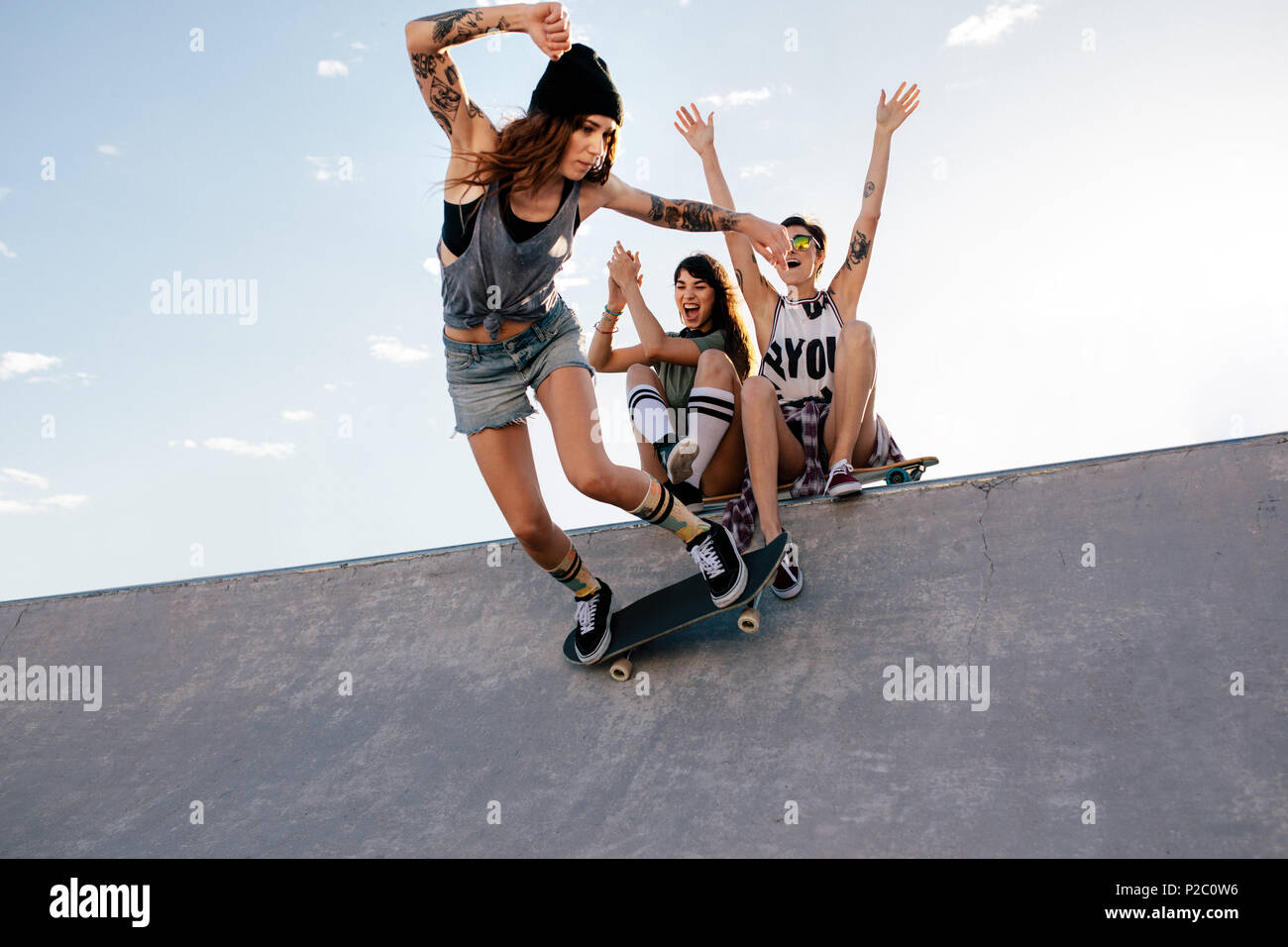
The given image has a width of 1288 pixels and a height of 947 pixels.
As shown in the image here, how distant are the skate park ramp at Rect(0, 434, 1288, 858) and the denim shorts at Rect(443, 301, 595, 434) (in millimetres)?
1118

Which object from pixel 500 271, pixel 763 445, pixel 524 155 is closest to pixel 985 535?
pixel 763 445

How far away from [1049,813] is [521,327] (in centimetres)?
227

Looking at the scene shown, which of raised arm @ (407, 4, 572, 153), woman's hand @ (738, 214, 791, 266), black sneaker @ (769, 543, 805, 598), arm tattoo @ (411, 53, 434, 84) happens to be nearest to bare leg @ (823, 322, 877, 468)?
black sneaker @ (769, 543, 805, 598)

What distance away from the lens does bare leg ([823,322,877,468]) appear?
158 inches

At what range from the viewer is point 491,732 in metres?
3.55

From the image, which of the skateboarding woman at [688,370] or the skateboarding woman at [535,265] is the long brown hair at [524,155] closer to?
the skateboarding woman at [535,265]

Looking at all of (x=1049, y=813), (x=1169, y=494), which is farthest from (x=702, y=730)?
(x=1169, y=494)

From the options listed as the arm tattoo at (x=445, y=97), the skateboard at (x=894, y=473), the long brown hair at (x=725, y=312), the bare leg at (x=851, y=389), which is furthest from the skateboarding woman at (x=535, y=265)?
the long brown hair at (x=725, y=312)

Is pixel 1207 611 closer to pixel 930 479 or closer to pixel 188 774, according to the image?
pixel 930 479

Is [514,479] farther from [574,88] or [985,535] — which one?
[985,535]

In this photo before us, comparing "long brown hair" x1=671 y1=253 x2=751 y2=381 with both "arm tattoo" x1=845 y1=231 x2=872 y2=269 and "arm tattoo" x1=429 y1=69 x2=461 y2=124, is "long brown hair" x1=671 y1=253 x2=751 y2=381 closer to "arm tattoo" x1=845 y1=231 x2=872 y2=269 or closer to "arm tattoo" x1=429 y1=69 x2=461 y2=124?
"arm tattoo" x1=845 y1=231 x2=872 y2=269

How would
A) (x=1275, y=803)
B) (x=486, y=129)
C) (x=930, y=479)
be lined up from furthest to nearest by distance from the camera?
(x=930, y=479) → (x=486, y=129) → (x=1275, y=803)
